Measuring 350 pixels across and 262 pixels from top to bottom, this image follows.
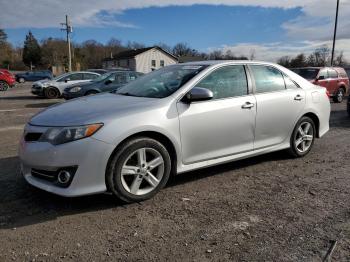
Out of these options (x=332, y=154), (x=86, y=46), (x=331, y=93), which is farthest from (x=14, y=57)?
(x=332, y=154)

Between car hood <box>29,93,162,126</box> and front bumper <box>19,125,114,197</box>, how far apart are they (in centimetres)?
21

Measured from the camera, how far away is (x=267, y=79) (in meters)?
5.46

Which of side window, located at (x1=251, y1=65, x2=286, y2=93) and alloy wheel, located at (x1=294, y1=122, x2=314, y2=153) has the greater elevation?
side window, located at (x1=251, y1=65, x2=286, y2=93)

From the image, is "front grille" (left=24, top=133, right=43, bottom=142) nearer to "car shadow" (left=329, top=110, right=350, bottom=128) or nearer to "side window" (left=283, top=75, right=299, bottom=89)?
"side window" (left=283, top=75, right=299, bottom=89)

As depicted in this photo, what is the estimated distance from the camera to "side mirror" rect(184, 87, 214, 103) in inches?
173

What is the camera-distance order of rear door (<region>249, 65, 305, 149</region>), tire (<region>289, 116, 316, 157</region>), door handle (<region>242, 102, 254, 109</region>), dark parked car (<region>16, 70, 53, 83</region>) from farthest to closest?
dark parked car (<region>16, 70, 53, 83</region>) → tire (<region>289, 116, 316, 157</region>) → rear door (<region>249, 65, 305, 149</region>) → door handle (<region>242, 102, 254, 109</region>)

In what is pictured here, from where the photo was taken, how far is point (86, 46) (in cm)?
10662

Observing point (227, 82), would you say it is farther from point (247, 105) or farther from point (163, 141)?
point (163, 141)

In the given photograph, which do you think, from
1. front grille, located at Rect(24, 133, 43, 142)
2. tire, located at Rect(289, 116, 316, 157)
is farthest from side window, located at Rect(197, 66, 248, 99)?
front grille, located at Rect(24, 133, 43, 142)

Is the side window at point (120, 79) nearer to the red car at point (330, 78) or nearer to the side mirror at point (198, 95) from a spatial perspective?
the red car at point (330, 78)

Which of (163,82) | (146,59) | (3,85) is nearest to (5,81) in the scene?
(3,85)

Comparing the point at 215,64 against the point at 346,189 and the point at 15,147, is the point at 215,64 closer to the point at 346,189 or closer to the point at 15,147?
the point at 346,189

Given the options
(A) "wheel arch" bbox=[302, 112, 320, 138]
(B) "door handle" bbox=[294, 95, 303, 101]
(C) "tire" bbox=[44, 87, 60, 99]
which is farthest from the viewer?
(C) "tire" bbox=[44, 87, 60, 99]

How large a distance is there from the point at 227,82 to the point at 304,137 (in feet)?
6.18
